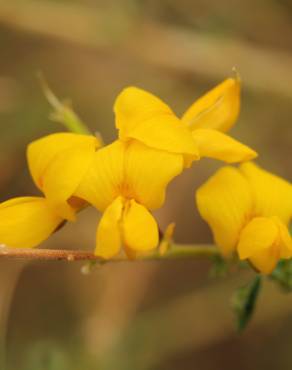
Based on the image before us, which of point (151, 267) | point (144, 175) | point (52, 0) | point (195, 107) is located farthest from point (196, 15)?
point (144, 175)

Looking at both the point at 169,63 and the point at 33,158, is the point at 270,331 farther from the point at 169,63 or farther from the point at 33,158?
the point at 33,158

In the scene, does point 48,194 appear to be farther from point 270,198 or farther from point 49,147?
point 270,198

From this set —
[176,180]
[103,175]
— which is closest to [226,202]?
[103,175]

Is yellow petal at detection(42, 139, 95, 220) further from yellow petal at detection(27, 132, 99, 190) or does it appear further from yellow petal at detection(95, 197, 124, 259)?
yellow petal at detection(95, 197, 124, 259)

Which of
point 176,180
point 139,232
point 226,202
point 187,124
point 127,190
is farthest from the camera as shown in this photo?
point 176,180

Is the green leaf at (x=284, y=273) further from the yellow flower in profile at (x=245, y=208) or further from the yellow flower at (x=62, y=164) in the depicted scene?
the yellow flower at (x=62, y=164)

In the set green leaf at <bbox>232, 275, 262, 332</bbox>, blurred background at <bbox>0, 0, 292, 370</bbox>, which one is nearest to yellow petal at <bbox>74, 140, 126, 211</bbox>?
green leaf at <bbox>232, 275, 262, 332</bbox>
